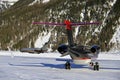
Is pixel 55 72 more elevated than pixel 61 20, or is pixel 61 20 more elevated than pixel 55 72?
pixel 61 20

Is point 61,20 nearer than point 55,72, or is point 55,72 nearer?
point 55,72

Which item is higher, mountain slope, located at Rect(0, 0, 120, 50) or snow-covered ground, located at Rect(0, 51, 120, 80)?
mountain slope, located at Rect(0, 0, 120, 50)

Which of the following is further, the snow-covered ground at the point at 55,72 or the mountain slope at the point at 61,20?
the mountain slope at the point at 61,20

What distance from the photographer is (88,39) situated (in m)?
101

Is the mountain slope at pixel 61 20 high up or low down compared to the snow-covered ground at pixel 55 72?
up

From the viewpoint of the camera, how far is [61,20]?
122m

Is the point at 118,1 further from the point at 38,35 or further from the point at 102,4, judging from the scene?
the point at 38,35

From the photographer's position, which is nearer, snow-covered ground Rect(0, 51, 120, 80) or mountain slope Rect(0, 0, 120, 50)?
snow-covered ground Rect(0, 51, 120, 80)

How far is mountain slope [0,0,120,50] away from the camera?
99.1 m

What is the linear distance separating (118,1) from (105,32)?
14.5 m

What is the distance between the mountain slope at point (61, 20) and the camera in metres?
99.1

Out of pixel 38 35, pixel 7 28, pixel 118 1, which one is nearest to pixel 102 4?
pixel 118 1

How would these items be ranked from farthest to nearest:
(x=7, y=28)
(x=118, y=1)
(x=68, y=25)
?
(x=7, y=28) → (x=118, y=1) → (x=68, y=25)

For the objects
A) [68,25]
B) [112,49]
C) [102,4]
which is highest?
[102,4]
